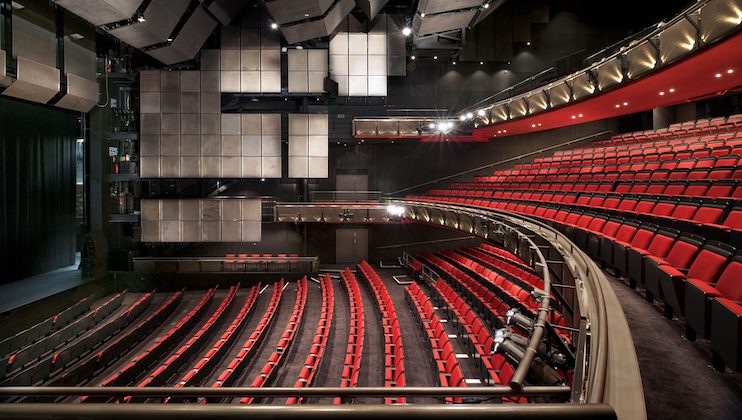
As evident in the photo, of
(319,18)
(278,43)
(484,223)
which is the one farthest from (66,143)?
(484,223)

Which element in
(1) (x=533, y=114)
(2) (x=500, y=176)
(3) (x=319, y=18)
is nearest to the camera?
(3) (x=319, y=18)

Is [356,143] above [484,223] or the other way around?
above

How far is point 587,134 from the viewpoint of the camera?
31.4 feet

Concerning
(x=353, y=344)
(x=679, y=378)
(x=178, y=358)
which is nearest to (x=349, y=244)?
(x=353, y=344)

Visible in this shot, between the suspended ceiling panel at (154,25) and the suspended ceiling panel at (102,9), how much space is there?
0.75ft

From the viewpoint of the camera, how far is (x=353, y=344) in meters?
4.11

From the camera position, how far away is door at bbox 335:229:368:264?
369 inches

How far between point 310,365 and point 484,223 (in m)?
2.53

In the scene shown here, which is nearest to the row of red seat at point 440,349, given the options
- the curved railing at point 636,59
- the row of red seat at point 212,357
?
the row of red seat at point 212,357

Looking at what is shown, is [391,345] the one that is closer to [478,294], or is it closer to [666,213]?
[478,294]

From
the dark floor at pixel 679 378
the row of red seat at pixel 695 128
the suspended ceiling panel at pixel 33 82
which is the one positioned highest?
the suspended ceiling panel at pixel 33 82

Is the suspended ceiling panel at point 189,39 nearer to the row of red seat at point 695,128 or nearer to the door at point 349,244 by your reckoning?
the door at point 349,244

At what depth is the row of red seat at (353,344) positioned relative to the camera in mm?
3221

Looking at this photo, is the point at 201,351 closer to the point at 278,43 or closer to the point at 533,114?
the point at 278,43
